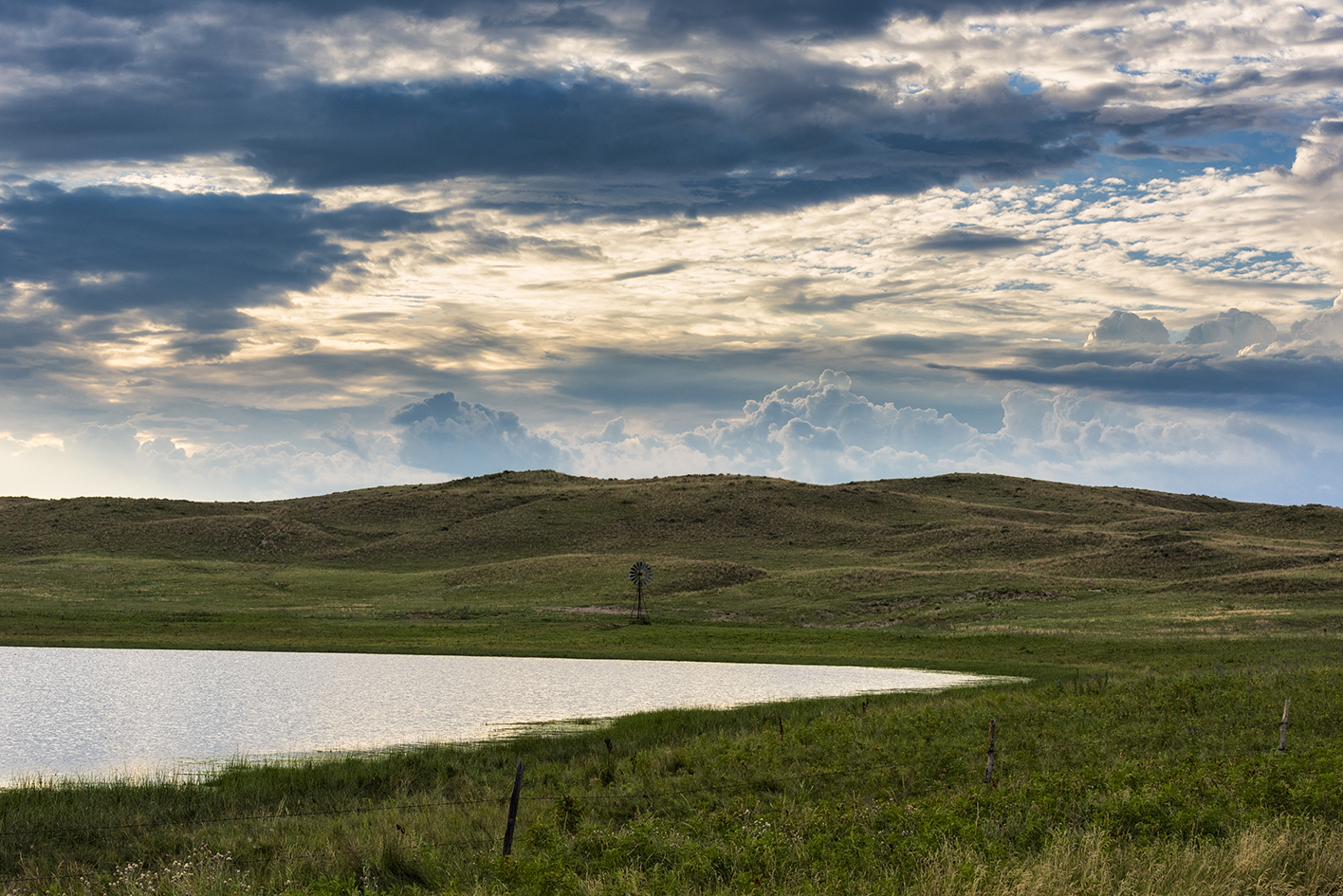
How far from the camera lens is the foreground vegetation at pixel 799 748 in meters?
14.1

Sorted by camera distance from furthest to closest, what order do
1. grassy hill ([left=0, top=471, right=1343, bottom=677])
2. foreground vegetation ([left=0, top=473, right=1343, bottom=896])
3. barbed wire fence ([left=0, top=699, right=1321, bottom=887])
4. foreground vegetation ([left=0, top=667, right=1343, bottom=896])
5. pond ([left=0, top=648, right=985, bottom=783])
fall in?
1. grassy hill ([left=0, top=471, right=1343, bottom=677])
2. pond ([left=0, top=648, right=985, bottom=783])
3. barbed wire fence ([left=0, top=699, right=1321, bottom=887])
4. foreground vegetation ([left=0, top=473, right=1343, bottom=896])
5. foreground vegetation ([left=0, top=667, right=1343, bottom=896])

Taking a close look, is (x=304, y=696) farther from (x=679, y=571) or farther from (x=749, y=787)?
(x=679, y=571)

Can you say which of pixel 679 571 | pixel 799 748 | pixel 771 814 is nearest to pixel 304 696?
pixel 799 748

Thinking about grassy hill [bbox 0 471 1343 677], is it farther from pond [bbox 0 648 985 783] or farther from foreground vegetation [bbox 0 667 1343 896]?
foreground vegetation [bbox 0 667 1343 896]

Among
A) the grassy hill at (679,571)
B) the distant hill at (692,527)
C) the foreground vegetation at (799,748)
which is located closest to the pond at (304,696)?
the foreground vegetation at (799,748)

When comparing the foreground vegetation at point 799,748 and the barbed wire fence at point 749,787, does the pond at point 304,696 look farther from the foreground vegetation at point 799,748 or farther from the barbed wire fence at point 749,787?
the barbed wire fence at point 749,787

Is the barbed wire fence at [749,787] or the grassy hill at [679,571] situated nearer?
the barbed wire fence at [749,787]

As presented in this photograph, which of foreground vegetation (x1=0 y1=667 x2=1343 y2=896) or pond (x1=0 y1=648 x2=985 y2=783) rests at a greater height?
foreground vegetation (x1=0 y1=667 x2=1343 y2=896)

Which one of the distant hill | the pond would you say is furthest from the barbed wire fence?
the distant hill

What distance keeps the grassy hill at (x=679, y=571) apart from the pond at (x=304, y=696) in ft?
22.7

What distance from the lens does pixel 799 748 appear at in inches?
1017

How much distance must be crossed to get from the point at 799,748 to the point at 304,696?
22070 mm

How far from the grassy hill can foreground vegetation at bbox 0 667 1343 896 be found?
94.6 feet

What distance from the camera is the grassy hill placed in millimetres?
64500
